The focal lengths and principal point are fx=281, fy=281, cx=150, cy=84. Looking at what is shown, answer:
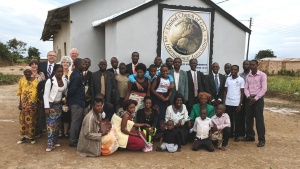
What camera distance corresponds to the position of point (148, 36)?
6723 mm

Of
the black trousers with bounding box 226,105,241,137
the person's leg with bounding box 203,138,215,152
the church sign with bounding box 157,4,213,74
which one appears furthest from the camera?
the church sign with bounding box 157,4,213,74

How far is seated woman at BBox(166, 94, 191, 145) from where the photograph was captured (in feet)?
18.8

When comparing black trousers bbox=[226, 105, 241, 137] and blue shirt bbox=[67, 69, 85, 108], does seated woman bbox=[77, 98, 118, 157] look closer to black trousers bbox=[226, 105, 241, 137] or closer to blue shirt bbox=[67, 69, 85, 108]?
blue shirt bbox=[67, 69, 85, 108]

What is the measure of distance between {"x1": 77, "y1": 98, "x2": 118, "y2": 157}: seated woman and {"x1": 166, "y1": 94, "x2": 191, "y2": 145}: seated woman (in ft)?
4.38

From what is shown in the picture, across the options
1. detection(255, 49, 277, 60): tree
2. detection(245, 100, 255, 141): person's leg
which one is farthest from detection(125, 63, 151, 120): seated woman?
detection(255, 49, 277, 60): tree

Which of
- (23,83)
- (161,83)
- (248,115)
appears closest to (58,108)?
(23,83)

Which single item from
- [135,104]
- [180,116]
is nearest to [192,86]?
[180,116]

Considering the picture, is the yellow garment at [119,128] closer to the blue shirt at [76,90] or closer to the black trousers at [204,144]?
the blue shirt at [76,90]

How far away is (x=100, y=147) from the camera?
5027 millimetres

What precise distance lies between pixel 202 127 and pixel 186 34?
247cm

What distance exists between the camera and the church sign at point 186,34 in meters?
6.83

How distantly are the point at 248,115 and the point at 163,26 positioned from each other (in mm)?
2858

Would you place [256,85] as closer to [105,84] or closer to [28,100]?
[105,84]

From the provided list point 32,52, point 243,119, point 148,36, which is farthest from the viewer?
point 32,52
